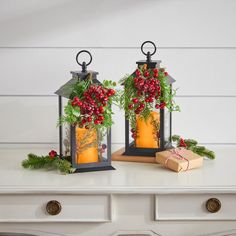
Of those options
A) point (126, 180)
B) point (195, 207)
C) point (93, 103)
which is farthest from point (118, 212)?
point (93, 103)

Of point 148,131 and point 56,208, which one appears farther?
point 148,131

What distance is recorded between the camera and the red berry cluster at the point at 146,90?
5.73 ft

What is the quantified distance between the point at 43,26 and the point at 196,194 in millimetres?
900

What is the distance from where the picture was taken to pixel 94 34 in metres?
2.07

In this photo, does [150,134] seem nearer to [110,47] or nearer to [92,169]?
[92,169]

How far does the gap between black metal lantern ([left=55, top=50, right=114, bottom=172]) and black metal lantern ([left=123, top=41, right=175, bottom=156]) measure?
0.45 ft

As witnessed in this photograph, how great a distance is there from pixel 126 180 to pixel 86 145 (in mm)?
184

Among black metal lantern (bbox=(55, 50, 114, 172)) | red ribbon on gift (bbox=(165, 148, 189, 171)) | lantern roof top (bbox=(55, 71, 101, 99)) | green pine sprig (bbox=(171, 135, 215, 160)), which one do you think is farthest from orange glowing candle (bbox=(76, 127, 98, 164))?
green pine sprig (bbox=(171, 135, 215, 160))

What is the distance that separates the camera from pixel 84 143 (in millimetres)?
1718

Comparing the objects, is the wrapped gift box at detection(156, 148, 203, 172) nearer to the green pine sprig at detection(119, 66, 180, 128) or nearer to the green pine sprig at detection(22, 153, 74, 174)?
the green pine sprig at detection(119, 66, 180, 128)

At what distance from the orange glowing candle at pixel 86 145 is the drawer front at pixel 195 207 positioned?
0.27 m

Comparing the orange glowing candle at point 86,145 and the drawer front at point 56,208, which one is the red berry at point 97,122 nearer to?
the orange glowing candle at point 86,145

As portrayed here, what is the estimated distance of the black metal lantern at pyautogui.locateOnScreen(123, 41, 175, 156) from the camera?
1.81 m

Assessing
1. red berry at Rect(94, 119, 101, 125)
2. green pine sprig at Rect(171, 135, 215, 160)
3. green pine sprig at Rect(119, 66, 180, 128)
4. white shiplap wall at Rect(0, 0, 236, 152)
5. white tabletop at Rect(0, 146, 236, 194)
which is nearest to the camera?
white tabletop at Rect(0, 146, 236, 194)
